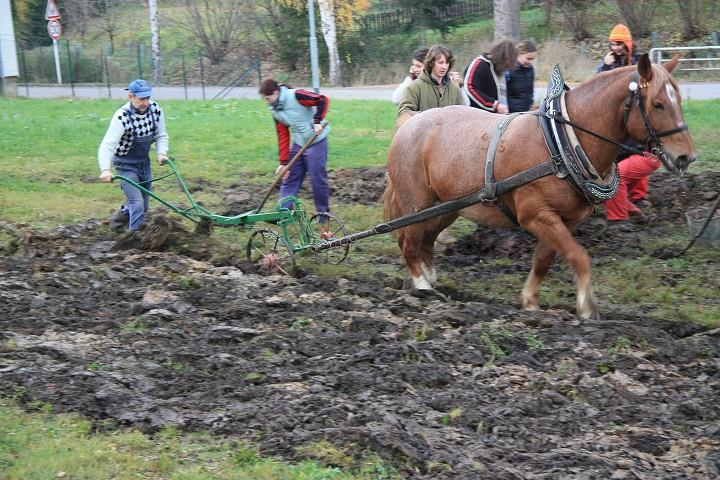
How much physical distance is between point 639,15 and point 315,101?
81.4ft

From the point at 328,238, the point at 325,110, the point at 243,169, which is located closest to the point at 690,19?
the point at 243,169

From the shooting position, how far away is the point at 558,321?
257 inches

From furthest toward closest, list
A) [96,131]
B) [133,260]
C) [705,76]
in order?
[705,76], [96,131], [133,260]

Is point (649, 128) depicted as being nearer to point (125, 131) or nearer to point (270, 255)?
point (270, 255)

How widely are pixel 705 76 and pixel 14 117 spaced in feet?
56.5

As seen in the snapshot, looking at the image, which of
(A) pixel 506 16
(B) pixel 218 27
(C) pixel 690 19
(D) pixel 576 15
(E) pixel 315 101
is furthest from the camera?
(B) pixel 218 27

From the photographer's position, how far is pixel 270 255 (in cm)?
836

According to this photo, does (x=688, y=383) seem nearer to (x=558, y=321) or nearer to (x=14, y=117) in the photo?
(x=558, y=321)

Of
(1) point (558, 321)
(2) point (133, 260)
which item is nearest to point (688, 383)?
(1) point (558, 321)

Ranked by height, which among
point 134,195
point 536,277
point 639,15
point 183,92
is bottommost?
point 536,277

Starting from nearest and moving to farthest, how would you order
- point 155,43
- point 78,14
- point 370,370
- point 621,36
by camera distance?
point 370,370
point 621,36
point 155,43
point 78,14

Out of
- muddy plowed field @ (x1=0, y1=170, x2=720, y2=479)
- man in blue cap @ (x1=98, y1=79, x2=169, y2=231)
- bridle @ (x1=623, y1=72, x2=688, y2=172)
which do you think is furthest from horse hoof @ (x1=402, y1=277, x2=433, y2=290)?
man in blue cap @ (x1=98, y1=79, x2=169, y2=231)

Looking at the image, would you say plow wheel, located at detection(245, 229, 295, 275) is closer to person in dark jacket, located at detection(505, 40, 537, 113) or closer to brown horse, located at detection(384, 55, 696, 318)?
brown horse, located at detection(384, 55, 696, 318)

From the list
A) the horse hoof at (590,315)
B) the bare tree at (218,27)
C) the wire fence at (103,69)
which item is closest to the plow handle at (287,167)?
the horse hoof at (590,315)
